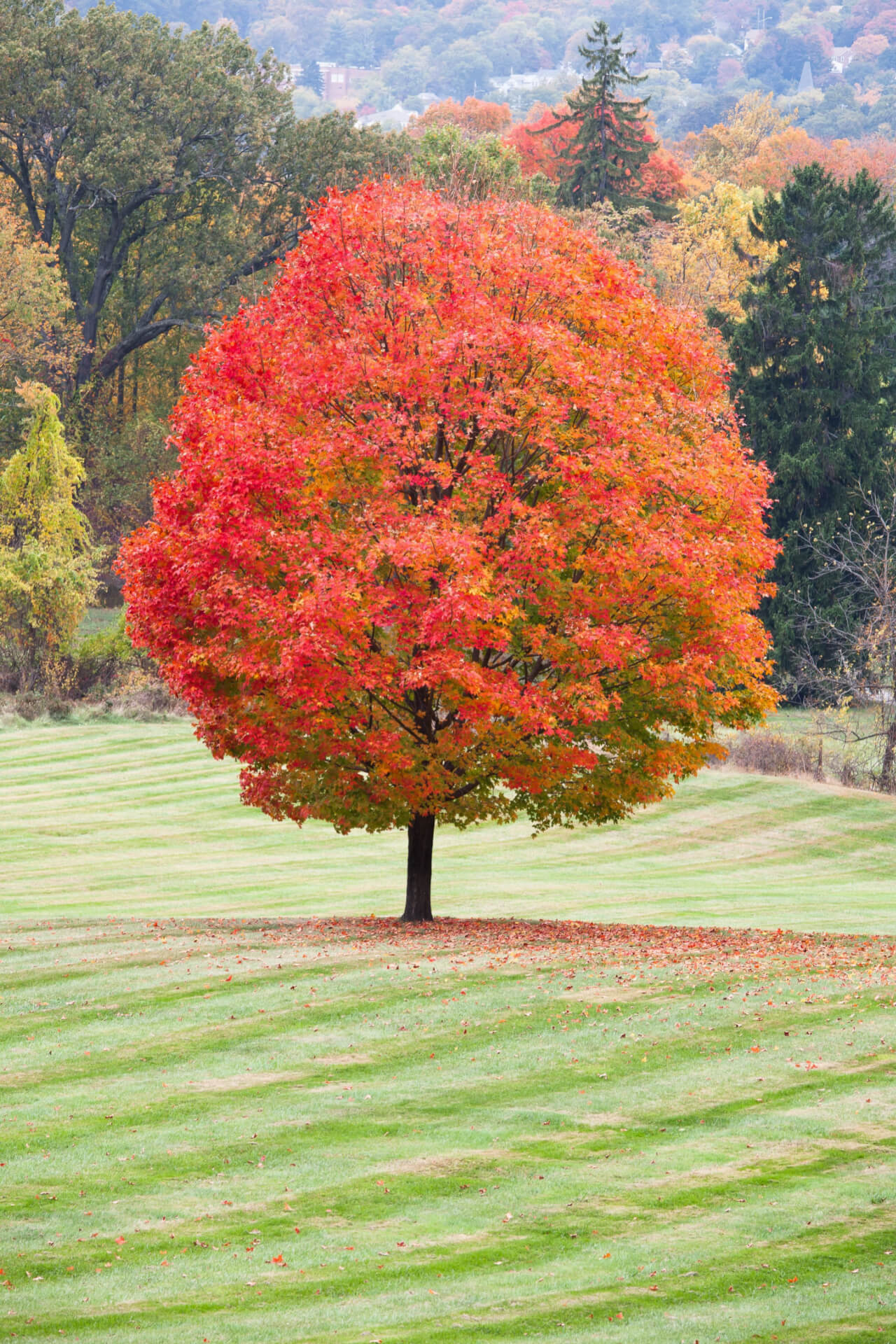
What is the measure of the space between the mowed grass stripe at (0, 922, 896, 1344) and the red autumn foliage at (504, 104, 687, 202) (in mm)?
63266

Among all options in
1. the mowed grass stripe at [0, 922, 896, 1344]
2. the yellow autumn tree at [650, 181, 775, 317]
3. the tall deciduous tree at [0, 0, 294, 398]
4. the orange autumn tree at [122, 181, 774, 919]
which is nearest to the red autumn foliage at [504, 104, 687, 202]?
the yellow autumn tree at [650, 181, 775, 317]

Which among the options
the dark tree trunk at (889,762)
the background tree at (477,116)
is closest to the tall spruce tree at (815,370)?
the dark tree trunk at (889,762)

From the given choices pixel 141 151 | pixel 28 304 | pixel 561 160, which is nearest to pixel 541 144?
pixel 561 160

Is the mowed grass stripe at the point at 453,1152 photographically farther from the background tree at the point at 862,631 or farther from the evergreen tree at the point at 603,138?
the evergreen tree at the point at 603,138

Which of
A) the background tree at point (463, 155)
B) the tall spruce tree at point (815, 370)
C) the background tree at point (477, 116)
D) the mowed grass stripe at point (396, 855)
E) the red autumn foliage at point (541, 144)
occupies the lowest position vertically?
the mowed grass stripe at point (396, 855)

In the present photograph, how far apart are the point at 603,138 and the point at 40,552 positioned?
4018 centimetres

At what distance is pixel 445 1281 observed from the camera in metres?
8.59

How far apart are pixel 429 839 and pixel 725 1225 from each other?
11506mm

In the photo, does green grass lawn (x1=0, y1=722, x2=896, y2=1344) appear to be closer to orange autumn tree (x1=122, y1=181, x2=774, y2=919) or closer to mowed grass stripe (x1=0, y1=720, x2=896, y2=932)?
orange autumn tree (x1=122, y1=181, x2=774, y2=919)

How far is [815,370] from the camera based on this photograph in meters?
54.8

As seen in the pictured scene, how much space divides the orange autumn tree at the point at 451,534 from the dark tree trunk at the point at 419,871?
2.62ft

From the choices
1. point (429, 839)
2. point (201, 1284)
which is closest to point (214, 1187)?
point (201, 1284)

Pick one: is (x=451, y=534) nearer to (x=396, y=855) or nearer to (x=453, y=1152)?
(x=453, y=1152)

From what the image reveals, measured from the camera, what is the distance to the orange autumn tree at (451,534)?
55.7ft
